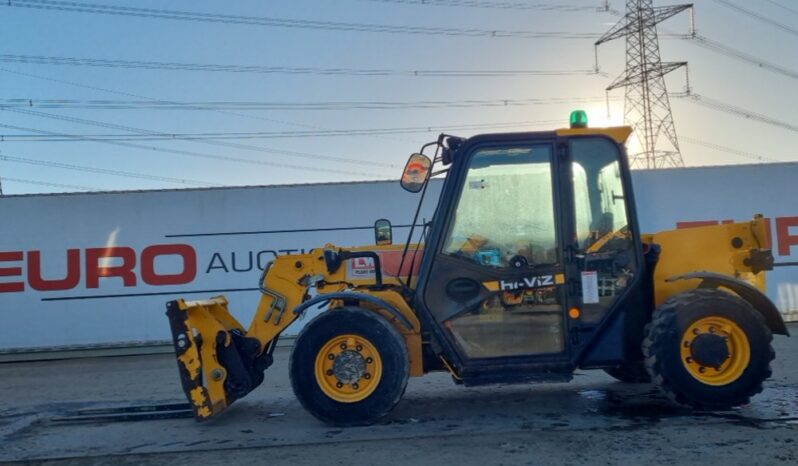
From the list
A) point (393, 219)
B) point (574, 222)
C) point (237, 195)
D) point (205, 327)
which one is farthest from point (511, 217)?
point (237, 195)

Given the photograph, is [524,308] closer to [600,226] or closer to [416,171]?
[600,226]

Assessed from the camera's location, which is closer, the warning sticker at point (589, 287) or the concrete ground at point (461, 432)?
the concrete ground at point (461, 432)

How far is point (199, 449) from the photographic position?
16.2ft

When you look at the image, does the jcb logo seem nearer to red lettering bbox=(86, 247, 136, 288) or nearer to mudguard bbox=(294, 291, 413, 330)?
mudguard bbox=(294, 291, 413, 330)

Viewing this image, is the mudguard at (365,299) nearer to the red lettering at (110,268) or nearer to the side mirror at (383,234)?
the side mirror at (383,234)

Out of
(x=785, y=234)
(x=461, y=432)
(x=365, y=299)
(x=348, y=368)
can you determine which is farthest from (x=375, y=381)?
(x=785, y=234)

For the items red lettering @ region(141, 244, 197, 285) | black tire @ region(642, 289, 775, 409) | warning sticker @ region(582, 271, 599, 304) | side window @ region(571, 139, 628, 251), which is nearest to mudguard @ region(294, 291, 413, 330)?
warning sticker @ region(582, 271, 599, 304)

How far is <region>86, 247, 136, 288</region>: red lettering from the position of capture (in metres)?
12.3

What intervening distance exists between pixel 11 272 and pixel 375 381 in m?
9.67

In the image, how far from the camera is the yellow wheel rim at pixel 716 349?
529 centimetres

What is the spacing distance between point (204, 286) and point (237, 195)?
1746 mm

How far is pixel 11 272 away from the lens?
12.3 meters

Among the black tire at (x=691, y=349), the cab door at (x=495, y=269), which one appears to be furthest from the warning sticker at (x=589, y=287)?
the black tire at (x=691, y=349)

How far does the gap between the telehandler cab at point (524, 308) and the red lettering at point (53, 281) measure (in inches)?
304
